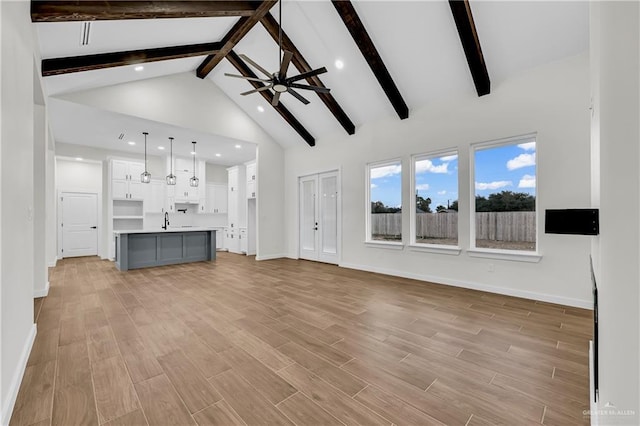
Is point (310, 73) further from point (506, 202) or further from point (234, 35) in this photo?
point (506, 202)

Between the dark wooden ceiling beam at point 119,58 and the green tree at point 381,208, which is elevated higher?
the dark wooden ceiling beam at point 119,58

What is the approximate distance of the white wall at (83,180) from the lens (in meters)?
7.79

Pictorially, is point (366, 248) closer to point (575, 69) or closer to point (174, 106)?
point (575, 69)

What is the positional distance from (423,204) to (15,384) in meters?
5.35

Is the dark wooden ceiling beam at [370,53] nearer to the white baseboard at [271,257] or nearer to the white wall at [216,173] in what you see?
the white baseboard at [271,257]

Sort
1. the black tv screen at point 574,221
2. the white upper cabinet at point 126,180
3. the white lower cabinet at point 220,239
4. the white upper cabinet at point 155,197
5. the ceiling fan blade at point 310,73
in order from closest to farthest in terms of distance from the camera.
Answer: the black tv screen at point 574,221 < the ceiling fan blade at point 310,73 < the white upper cabinet at point 126,180 < the white upper cabinet at point 155,197 < the white lower cabinet at point 220,239

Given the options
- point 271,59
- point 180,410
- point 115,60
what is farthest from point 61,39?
point 180,410

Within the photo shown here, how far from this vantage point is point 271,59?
18.4 feet

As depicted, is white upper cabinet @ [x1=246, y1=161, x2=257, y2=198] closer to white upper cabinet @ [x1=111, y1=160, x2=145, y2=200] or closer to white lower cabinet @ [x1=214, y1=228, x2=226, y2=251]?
white lower cabinet @ [x1=214, y1=228, x2=226, y2=251]

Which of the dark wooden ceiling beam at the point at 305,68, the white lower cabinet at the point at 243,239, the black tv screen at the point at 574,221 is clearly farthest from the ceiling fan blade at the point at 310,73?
the white lower cabinet at the point at 243,239


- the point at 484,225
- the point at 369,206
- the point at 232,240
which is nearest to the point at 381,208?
the point at 369,206

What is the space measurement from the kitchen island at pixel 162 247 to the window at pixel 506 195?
6153 millimetres

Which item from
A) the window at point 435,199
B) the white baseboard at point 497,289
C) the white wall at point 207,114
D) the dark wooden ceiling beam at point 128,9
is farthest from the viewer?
the white wall at point 207,114

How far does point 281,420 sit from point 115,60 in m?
5.33
